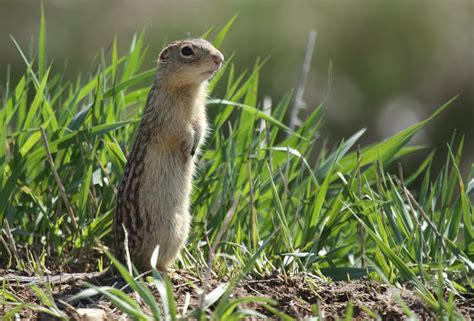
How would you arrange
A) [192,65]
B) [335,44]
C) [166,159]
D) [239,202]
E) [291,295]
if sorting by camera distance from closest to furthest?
[291,295] → [166,159] → [239,202] → [192,65] → [335,44]

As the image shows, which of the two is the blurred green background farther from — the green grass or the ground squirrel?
the ground squirrel

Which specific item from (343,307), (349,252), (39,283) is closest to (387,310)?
(343,307)

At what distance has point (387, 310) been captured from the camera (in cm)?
328

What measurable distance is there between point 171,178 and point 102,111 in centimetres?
71

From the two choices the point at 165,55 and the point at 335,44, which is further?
the point at 335,44

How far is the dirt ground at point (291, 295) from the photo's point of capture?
129 inches

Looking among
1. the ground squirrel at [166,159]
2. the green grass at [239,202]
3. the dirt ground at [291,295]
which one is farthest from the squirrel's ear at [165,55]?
the dirt ground at [291,295]

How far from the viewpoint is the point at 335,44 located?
9711 mm

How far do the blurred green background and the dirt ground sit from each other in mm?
5345

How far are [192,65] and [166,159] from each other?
1.62 feet

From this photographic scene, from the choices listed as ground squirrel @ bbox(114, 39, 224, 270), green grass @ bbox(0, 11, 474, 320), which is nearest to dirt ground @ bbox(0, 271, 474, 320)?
green grass @ bbox(0, 11, 474, 320)

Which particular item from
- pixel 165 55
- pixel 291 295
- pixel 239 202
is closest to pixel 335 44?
pixel 165 55

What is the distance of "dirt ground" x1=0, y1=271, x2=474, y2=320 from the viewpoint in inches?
129

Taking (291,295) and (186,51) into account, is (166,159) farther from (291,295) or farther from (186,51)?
(291,295)
